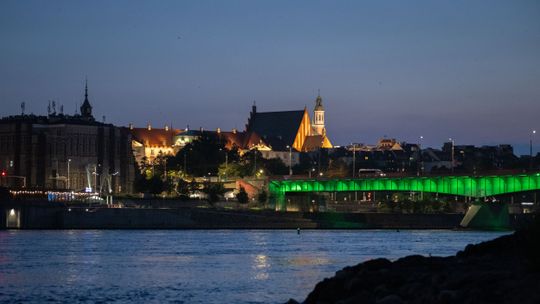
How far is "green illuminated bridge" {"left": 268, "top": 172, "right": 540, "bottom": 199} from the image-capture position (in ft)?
401

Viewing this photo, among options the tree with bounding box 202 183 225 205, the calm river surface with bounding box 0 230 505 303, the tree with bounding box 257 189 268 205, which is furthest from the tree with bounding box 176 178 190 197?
the calm river surface with bounding box 0 230 505 303

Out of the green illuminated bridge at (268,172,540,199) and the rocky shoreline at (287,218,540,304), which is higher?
the green illuminated bridge at (268,172,540,199)

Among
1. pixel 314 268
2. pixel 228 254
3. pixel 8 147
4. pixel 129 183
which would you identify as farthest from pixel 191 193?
pixel 314 268

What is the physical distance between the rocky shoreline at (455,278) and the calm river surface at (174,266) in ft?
30.1

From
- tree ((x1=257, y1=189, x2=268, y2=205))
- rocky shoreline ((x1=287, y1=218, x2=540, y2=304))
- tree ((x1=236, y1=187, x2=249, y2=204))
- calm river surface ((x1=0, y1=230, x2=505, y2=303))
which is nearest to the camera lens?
rocky shoreline ((x1=287, y1=218, x2=540, y2=304))

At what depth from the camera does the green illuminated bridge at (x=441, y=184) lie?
122 meters

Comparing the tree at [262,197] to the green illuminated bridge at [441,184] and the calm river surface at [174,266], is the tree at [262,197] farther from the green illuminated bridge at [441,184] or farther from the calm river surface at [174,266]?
the calm river surface at [174,266]

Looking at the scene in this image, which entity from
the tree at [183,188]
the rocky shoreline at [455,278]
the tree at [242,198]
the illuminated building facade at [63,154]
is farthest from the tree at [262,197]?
the rocky shoreline at [455,278]

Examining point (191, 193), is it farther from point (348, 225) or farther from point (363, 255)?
point (363, 255)

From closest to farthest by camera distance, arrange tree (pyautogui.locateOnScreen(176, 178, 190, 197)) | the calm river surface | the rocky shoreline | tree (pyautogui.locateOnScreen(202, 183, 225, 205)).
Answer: the rocky shoreline → the calm river surface → tree (pyautogui.locateOnScreen(202, 183, 225, 205)) → tree (pyautogui.locateOnScreen(176, 178, 190, 197))

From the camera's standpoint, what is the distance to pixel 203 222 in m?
140

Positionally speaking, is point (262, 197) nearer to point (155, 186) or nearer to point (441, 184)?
point (155, 186)

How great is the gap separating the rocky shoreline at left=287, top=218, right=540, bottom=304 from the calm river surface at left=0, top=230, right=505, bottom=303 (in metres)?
9.17

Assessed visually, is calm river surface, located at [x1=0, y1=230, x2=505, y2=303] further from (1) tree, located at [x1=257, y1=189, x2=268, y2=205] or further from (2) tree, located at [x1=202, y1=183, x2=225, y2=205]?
(1) tree, located at [x1=257, y1=189, x2=268, y2=205]
